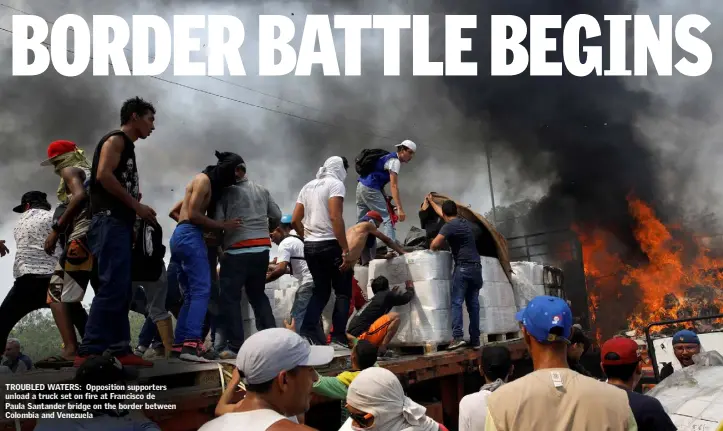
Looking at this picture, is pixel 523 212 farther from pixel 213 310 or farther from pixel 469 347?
pixel 213 310

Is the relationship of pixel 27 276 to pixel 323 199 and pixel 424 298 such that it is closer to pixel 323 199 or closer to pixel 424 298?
pixel 323 199

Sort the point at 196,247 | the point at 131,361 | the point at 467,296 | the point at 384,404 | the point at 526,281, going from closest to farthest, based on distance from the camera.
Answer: the point at 384,404
the point at 131,361
the point at 196,247
the point at 467,296
the point at 526,281

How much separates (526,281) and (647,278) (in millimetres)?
10588

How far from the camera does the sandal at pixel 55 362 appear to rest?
382 centimetres

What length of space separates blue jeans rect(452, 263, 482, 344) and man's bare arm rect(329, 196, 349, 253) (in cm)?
133

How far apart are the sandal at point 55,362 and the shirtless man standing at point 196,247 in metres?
0.65

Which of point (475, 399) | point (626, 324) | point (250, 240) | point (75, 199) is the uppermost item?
point (75, 199)

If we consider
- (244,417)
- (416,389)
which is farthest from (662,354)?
(244,417)

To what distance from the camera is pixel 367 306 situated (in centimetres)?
568

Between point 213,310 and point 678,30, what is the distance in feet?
32.7

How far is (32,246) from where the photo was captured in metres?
4.43

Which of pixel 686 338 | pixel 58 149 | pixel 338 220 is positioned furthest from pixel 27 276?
pixel 686 338

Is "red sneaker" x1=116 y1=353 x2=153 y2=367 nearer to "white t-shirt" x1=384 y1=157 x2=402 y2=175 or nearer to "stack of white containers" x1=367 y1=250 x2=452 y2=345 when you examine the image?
"stack of white containers" x1=367 y1=250 x2=452 y2=345

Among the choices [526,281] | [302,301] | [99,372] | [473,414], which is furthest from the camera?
[526,281]
